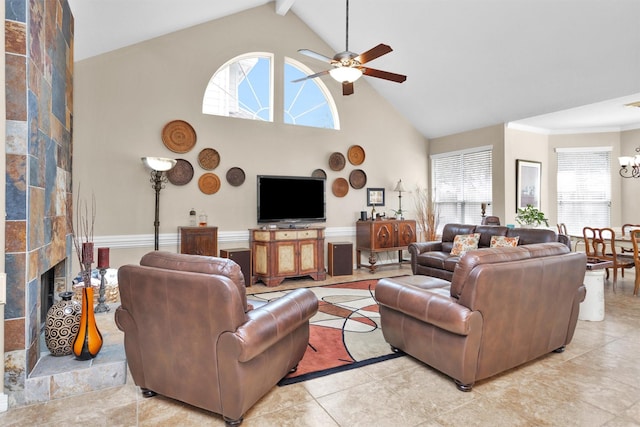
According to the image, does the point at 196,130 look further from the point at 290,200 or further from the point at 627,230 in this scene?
the point at 627,230

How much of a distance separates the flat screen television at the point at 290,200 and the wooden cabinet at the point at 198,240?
832 millimetres

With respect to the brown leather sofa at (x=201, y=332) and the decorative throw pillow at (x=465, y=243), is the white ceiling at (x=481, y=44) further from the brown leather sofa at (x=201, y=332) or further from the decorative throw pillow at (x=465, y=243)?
the brown leather sofa at (x=201, y=332)

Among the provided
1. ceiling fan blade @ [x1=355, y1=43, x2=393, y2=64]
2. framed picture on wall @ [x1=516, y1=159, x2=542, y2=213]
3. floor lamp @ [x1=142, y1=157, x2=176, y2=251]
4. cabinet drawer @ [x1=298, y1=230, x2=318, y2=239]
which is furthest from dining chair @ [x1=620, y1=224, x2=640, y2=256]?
floor lamp @ [x1=142, y1=157, x2=176, y2=251]

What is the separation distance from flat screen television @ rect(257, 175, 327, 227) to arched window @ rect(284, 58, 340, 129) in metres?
1.06

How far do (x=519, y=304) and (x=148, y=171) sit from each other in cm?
452

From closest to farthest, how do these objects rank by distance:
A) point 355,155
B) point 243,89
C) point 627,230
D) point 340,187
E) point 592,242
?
point 592,242
point 243,89
point 627,230
point 340,187
point 355,155

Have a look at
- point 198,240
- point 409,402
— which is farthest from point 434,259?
point 198,240

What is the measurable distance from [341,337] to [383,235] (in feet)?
10.5

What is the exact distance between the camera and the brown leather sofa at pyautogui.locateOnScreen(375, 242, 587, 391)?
2.17 meters

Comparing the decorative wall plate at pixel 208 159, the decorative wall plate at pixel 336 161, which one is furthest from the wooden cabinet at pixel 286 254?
the decorative wall plate at pixel 336 161

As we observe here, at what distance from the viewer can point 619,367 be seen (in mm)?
2594

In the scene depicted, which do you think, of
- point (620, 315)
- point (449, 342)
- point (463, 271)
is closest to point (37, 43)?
point (463, 271)

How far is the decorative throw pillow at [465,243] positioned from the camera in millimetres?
4928

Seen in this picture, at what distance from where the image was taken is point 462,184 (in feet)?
22.2
